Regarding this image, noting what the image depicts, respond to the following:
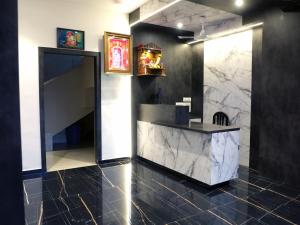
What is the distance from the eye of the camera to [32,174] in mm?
3768

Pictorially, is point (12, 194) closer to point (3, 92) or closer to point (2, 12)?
point (3, 92)

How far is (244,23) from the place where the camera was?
13.4 ft

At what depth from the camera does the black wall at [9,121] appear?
99 cm

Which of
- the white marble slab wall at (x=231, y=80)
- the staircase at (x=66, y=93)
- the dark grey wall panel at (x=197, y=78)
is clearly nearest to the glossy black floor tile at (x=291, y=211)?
the white marble slab wall at (x=231, y=80)

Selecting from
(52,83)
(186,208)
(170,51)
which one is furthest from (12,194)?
(52,83)

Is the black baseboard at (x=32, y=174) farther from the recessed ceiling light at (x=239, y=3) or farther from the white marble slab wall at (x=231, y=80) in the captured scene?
the recessed ceiling light at (x=239, y=3)

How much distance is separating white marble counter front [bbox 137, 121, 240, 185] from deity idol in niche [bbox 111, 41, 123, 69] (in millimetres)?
1392

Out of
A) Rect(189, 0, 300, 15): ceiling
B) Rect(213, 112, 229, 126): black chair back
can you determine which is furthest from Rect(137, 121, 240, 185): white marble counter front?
Rect(189, 0, 300, 15): ceiling

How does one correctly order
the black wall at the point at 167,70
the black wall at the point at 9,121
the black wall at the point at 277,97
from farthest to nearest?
the black wall at the point at 167,70 < the black wall at the point at 277,97 < the black wall at the point at 9,121

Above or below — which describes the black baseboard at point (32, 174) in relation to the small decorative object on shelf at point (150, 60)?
below

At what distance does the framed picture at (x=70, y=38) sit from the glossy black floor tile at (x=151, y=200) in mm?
2196

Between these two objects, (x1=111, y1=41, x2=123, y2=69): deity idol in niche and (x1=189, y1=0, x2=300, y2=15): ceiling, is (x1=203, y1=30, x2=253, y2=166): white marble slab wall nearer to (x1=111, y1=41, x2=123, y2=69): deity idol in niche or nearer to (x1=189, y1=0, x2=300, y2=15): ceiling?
(x1=189, y1=0, x2=300, y2=15): ceiling

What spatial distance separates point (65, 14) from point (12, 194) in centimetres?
365

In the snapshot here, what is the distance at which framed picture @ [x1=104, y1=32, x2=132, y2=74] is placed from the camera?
13.6 feet
